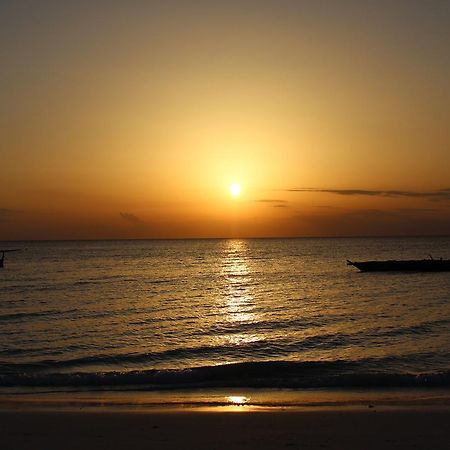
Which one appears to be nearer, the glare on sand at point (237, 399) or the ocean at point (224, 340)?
the glare on sand at point (237, 399)

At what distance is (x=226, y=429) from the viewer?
10422 mm

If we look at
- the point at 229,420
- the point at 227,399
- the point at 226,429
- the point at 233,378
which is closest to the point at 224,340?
the point at 233,378

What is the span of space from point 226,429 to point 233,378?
6.09 meters

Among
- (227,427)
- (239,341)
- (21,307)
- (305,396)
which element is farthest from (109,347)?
(21,307)

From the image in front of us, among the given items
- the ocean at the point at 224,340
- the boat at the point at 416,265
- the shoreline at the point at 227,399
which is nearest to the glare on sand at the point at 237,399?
the shoreline at the point at 227,399

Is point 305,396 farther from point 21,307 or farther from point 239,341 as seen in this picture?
point 21,307

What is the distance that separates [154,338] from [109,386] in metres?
8.10

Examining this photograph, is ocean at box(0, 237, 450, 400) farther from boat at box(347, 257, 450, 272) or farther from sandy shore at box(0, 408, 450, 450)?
boat at box(347, 257, 450, 272)

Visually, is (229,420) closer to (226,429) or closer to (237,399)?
(226,429)

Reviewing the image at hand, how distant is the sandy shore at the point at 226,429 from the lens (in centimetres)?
946

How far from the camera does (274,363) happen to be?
18203 mm

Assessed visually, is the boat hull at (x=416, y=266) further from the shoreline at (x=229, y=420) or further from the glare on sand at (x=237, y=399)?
the glare on sand at (x=237, y=399)

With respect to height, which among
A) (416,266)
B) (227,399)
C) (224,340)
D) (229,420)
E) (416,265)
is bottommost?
(224,340)

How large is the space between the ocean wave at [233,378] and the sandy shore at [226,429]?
3.70 metres
